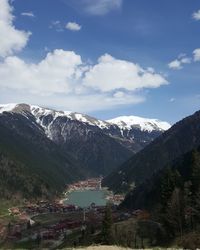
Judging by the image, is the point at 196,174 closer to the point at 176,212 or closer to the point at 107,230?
the point at 176,212

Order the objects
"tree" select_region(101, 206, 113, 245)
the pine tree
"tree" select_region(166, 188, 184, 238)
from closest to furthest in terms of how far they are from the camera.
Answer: "tree" select_region(166, 188, 184, 238) → "tree" select_region(101, 206, 113, 245) → the pine tree

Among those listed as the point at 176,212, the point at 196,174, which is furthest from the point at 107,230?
the point at 196,174

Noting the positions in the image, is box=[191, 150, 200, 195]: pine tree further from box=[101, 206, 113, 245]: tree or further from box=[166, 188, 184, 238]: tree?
box=[101, 206, 113, 245]: tree

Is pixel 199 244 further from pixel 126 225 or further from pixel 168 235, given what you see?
pixel 126 225

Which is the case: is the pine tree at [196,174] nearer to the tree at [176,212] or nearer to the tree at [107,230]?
the tree at [176,212]

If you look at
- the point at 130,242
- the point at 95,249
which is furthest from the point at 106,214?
the point at 95,249

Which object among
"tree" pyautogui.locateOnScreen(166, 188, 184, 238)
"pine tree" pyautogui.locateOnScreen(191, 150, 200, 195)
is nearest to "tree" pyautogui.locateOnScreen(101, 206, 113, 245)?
"tree" pyautogui.locateOnScreen(166, 188, 184, 238)

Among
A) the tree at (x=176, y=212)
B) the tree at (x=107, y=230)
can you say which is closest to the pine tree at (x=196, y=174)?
the tree at (x=176, y=212)

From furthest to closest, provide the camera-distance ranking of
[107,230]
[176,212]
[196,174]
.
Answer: [196,174] → [107,230] → [176,212]

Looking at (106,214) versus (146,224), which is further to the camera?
(146,224)

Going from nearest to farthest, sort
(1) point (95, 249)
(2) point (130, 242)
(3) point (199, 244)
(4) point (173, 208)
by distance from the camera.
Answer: (1) point (95, 249) → (3) point (199, 244) → (4) point (173, 208) → (2) point (130, 242)

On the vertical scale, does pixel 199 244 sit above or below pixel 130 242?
above
